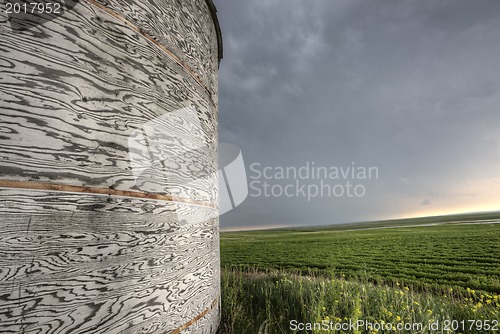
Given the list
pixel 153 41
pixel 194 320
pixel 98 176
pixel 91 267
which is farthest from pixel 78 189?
pixel 194 320

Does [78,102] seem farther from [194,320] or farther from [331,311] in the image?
[331,311]

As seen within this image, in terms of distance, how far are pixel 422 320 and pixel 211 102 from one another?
4686 millimetres

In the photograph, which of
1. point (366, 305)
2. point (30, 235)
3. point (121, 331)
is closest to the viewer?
point (30, 235)

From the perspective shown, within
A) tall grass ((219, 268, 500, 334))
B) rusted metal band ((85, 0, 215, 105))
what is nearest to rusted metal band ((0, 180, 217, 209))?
rusted metal band ((85, 0, 215, 105))

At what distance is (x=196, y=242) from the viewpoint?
2799mm

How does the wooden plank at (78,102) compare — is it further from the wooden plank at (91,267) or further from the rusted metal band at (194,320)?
the rusted metal band at (194,320)

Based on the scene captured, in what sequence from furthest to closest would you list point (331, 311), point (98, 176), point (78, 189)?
1. point (331, 311)
2. point (98, 176)
3. point (78, 189)

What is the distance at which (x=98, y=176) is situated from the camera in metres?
1.83

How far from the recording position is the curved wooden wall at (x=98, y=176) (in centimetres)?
150

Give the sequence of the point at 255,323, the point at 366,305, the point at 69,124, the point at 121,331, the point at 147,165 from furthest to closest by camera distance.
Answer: the point at 366,305 → the point at 255,323 → the point at 147,165 → the point at 121,331 → the point at 69,124

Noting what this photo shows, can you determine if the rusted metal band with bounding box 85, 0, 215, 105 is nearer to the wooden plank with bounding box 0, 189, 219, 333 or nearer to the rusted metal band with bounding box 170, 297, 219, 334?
the wooden plank with bounding box 0, 189, 219, 333

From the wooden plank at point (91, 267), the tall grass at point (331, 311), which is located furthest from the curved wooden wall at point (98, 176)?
the tall grass at point (331, 311)

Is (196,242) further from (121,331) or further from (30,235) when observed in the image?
(30,235)

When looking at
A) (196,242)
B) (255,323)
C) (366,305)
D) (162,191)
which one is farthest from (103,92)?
(366,305)
